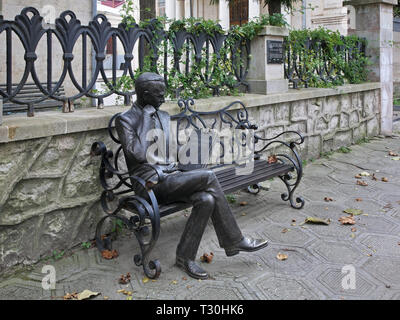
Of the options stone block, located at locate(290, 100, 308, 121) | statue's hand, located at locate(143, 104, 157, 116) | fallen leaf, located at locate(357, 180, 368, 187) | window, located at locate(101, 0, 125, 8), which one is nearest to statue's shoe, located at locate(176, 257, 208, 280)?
statue's hand, located at locate(143, 104, 157, 116)

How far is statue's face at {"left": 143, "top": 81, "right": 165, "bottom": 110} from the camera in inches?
133

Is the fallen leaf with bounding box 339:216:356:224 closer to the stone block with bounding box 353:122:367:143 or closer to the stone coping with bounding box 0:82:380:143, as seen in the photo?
the stone coping with bounding box 0:82:380:143

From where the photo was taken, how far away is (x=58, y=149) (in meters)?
3.42

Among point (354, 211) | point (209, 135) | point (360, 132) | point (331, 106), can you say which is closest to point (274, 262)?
point (354, 211)

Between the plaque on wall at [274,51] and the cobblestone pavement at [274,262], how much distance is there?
6.22 feet

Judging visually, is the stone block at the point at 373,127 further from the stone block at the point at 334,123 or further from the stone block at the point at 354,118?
the stone block at the point at 334,123

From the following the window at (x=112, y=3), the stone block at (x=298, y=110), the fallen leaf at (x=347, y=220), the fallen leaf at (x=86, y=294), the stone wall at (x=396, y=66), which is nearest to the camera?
the fallen leaf at (x=86, y=294)

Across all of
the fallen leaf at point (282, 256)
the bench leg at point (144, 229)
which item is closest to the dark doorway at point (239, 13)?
the fallen leaf at point (282, 256)

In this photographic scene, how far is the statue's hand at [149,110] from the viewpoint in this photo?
3.44 meters

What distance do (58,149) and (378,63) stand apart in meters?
Answer: 6.75

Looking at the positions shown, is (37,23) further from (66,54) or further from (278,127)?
(278,127)

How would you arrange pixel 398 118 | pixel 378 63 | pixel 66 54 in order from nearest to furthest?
1. pixel 66 54
2. pixel 378 63
3. pixel 398 118

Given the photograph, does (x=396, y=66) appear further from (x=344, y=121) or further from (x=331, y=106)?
(x=331, y=106)
